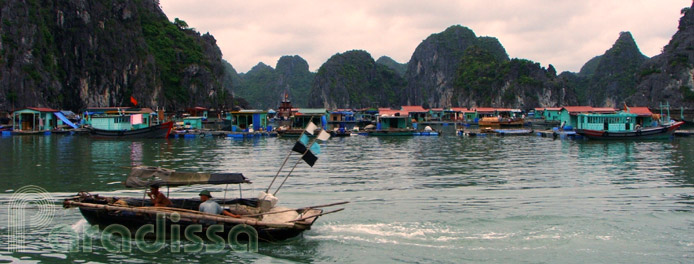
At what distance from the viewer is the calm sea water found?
11.0 metres

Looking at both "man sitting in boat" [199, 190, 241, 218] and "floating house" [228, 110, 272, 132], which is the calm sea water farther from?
"floating house" [228, 110, 272, 132]

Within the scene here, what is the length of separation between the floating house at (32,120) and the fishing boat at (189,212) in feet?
163

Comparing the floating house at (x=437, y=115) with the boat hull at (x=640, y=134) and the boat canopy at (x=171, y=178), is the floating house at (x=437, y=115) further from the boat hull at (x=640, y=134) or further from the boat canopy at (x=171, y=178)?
the boat canopy at (x=171, y=178)

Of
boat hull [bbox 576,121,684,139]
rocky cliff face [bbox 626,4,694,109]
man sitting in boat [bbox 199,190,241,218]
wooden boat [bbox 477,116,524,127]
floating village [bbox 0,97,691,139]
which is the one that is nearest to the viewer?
man sitting in boat [bbox 199,190,241,218]

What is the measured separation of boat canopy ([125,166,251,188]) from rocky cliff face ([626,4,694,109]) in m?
97.7

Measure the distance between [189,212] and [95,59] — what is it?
81.7 metres

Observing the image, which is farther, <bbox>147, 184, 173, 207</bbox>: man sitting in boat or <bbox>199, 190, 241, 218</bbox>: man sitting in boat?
<bbox>147, 184, 173, 207</bbox>: man sitting in boat

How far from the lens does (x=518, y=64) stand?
13850cm

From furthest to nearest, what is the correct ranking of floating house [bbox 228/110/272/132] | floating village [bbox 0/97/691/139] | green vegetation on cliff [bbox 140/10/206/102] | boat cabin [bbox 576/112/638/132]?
green vegetation on cliff [bbox 140/10/206/102]
floating house [bbox 228/110/272/132]
floating village [bbox 0/97/691/139]
boat cabin [bbox 576/112/638/132]

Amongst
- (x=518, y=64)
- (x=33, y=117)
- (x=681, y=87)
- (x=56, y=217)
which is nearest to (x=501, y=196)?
(x=56, y=217)

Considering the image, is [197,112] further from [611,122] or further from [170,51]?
[611,122]

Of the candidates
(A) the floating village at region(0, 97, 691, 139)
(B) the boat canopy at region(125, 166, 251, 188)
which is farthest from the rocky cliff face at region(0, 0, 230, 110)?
(B) the boat canopy at region(125, 166, 251, 188)

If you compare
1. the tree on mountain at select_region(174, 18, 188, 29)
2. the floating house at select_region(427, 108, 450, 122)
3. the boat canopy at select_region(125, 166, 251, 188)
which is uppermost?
the tree on mountain at select_region(174, 18, 188, 29)

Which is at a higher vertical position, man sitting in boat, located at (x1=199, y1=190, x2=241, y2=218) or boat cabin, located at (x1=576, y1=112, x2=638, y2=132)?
boat cabin, located at (x1=576, y1=112, x2=638, y2=132)
